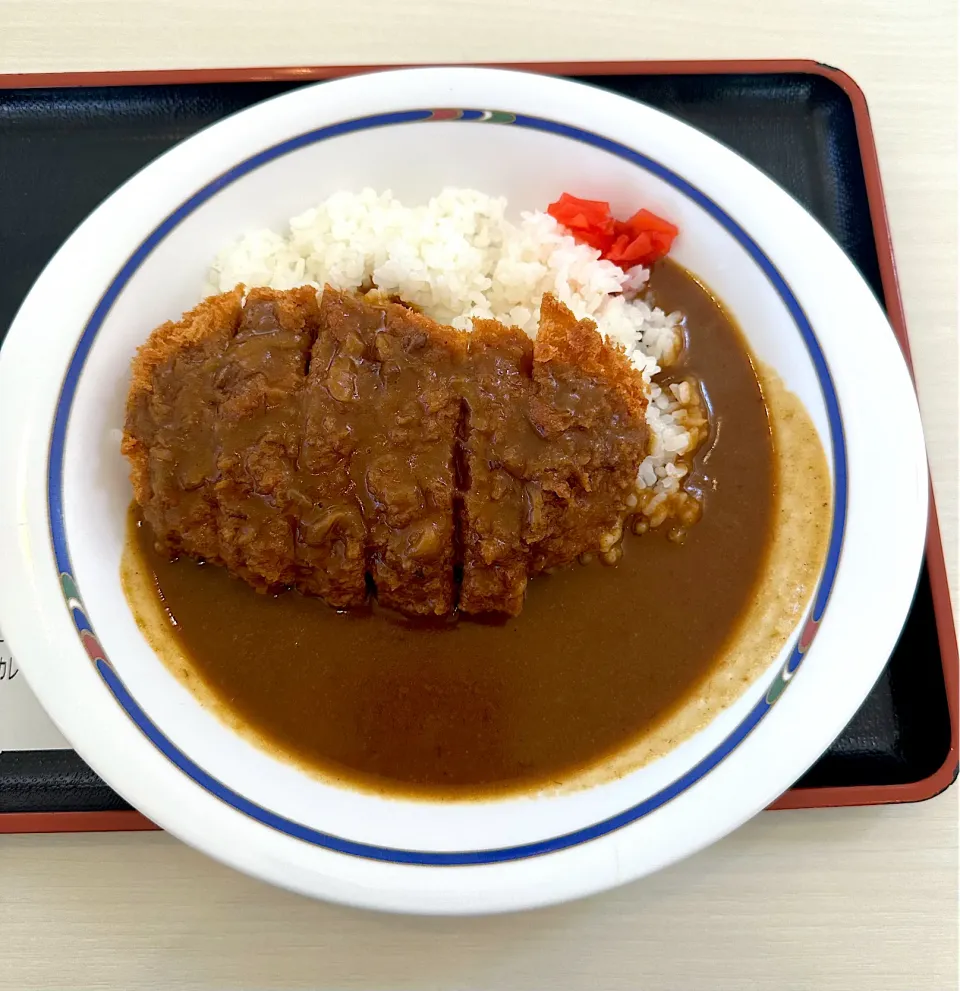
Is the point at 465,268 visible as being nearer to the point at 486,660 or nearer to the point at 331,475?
the point at 331,475

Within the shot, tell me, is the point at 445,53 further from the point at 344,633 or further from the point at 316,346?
the point at 344,633

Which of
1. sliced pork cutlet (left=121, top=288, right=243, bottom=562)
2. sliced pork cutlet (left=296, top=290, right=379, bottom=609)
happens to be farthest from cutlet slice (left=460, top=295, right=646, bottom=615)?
sliced pork cutlet (left=121, top=288, right=243, bottom=562)

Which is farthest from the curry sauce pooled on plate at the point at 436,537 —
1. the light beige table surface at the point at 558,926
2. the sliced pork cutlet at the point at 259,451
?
the light beige table surface at the point at 558,926

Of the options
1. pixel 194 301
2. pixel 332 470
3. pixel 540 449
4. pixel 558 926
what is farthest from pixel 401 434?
pixel 558 926

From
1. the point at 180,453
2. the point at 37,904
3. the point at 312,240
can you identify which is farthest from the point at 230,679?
the point at 312,240

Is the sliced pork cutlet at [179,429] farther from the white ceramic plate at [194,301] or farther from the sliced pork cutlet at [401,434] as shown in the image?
the sliced pork cutlet at [401,434]

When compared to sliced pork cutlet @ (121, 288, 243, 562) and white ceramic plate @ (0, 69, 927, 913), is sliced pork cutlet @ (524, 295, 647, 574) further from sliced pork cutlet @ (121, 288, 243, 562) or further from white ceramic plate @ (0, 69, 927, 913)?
sliced pork cutlet @ (121, 288, 243, 562)
